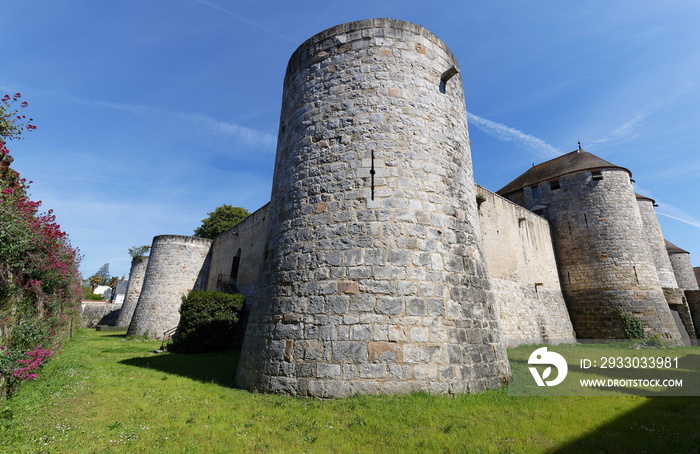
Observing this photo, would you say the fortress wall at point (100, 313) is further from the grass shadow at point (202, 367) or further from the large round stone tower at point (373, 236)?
the large round stone tower at point (373, 236)

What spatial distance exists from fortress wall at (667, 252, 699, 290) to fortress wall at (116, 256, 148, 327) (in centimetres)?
3945

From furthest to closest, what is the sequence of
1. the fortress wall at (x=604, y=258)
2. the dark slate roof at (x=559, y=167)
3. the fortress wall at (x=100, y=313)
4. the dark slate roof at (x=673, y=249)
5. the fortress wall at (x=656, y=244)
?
the fortress wall at (x=100, y=313) → the dark slate roof at (x=673, y=249) → the fortress wall at (x=656, y=244) → the dark slate roof at (x=559, y=167) → the fortress wall at (x=604, y=258)

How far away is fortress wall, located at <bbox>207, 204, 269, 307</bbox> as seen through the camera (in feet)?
45.5

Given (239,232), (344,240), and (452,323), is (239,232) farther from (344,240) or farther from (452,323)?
(452,323)

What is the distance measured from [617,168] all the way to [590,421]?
17.7 metres

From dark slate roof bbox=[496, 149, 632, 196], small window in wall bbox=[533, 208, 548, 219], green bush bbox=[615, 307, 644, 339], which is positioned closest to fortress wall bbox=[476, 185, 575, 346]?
small window in wall bbox=[533, 208, 548, 219]

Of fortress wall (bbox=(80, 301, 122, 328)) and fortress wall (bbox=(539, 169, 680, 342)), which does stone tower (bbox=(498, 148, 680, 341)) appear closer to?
fortress wall (bbox=(539, 169, 680, 342))

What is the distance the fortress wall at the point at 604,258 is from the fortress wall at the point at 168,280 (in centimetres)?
2124

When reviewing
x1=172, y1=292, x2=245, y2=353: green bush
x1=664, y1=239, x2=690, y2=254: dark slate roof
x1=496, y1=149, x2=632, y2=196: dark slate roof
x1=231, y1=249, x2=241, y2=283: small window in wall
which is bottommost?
x1=172, y1=292, x2=245, y2=353: green bush

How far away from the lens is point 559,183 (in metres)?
17.5

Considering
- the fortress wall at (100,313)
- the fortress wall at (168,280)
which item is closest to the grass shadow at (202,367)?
the fortress wall at (168,280)

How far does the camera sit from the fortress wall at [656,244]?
18.0 m

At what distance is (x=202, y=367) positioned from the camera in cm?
762

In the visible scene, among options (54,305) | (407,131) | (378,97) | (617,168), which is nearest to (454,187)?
(407,131)
